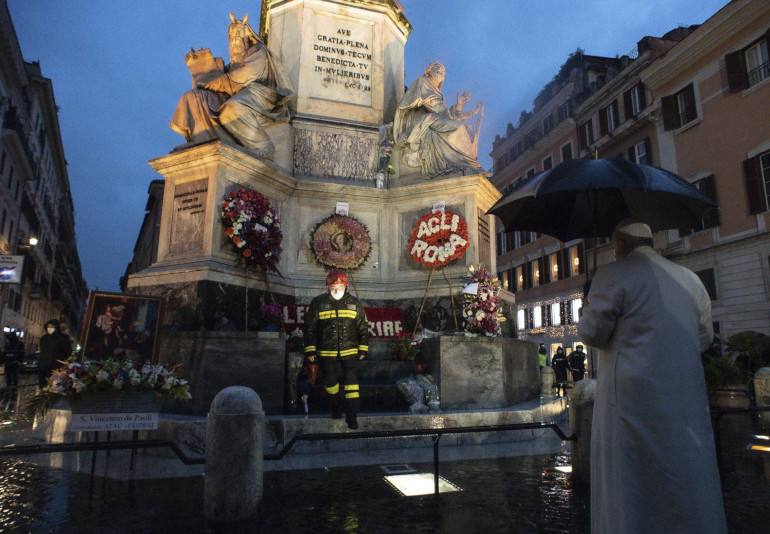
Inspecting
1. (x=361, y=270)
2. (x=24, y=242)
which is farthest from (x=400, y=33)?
(x=24, y=242)

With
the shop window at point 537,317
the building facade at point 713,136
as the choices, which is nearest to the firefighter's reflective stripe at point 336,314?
the building facade at point 713,136

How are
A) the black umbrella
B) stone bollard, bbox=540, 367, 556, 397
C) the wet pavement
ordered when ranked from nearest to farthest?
1. the black umbrella
2. the wet pavement
3. stone bollard, bbox=540, 367, 556, 397

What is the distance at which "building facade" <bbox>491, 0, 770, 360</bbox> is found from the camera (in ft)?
70.0

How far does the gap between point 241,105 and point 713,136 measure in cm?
2248

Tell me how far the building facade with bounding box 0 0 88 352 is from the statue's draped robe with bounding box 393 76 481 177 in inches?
968

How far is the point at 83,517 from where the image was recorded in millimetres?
3945

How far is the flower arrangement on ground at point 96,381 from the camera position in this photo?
202 inches

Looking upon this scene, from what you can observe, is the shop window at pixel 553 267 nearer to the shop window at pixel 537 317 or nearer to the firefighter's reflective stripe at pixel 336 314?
the shop window at pixel 537 317

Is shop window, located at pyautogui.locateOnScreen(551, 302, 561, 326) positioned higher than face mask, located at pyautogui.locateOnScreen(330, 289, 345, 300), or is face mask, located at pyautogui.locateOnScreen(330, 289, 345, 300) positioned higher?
shop window, located at pyautogui.locateOnScreen(551, 302, 561, 326)

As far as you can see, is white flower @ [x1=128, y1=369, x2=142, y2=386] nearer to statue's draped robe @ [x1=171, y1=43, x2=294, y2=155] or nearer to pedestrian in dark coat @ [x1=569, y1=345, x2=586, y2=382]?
statue's draped robe @ [x1=171, y1=43, x2=294, y2=155]

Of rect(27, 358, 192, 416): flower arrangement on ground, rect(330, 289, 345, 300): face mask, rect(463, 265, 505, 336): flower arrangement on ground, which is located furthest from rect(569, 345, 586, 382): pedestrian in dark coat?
rect(27, 358, 192, 416): flower arrangement on ground

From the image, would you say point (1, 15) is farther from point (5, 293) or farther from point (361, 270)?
point (361, 270)

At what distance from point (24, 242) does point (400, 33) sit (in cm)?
4019

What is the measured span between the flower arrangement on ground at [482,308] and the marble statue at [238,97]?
4.64 metres
